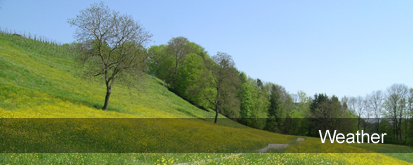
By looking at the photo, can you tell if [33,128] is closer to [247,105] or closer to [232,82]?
[232,82]

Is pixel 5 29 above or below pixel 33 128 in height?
above

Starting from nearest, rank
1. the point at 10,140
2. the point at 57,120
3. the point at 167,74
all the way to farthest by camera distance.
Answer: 1. the point at 10,140
2. the point at 57,120
3. the point at 167,74

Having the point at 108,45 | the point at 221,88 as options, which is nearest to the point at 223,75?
the point at 221,88

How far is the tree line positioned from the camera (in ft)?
115

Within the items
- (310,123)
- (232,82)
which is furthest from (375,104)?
(232,82)

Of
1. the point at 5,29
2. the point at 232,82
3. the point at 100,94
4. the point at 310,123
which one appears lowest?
the point at 310,123

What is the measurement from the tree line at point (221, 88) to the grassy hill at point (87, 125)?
14.6 ft

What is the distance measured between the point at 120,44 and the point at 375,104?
81087mm

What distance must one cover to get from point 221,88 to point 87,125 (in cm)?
3595

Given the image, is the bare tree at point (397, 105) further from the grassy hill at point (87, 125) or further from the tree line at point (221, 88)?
the grassy hill at point (87, 125)

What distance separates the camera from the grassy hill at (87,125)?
529 inches

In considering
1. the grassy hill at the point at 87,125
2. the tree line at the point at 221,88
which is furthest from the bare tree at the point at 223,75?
the grassy hill at the point at 87,125

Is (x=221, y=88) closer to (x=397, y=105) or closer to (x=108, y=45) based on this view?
(x=108, y=45)

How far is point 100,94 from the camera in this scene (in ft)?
136
